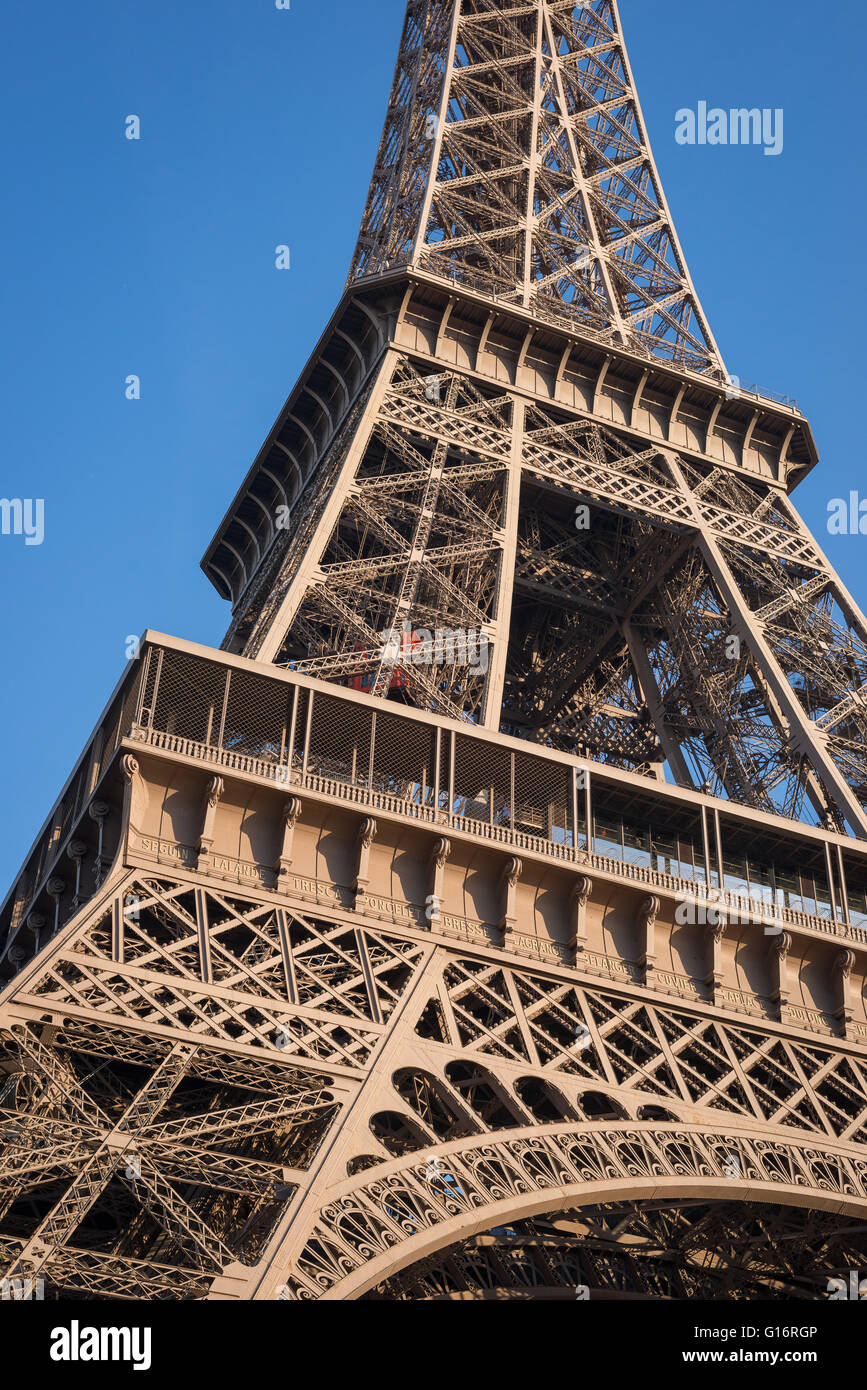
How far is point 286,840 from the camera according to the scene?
2578 centimetres

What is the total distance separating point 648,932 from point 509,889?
2.55 metres

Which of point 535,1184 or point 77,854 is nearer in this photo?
point 535,1184

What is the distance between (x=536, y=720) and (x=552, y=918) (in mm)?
17208

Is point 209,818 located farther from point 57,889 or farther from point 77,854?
point 57,889

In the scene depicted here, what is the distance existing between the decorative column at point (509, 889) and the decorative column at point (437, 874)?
1027 mm

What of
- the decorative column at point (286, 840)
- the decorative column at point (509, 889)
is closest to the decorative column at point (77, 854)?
the decorative column at point (286, 840)

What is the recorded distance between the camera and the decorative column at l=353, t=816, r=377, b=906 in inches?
1022

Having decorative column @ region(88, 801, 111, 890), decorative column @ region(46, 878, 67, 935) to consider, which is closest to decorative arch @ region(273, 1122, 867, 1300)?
decorative column @ region(88, 801, 111, 890)

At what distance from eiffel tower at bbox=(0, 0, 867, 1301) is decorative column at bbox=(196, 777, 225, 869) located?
5cm

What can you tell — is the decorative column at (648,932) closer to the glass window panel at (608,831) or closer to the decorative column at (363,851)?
the glass window panel at (608,831)

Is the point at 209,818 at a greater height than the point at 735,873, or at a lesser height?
lesser

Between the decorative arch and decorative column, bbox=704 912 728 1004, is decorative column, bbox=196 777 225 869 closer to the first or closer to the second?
the decorative arch

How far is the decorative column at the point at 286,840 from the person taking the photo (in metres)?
25.5

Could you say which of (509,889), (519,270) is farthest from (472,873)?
(519,270)
